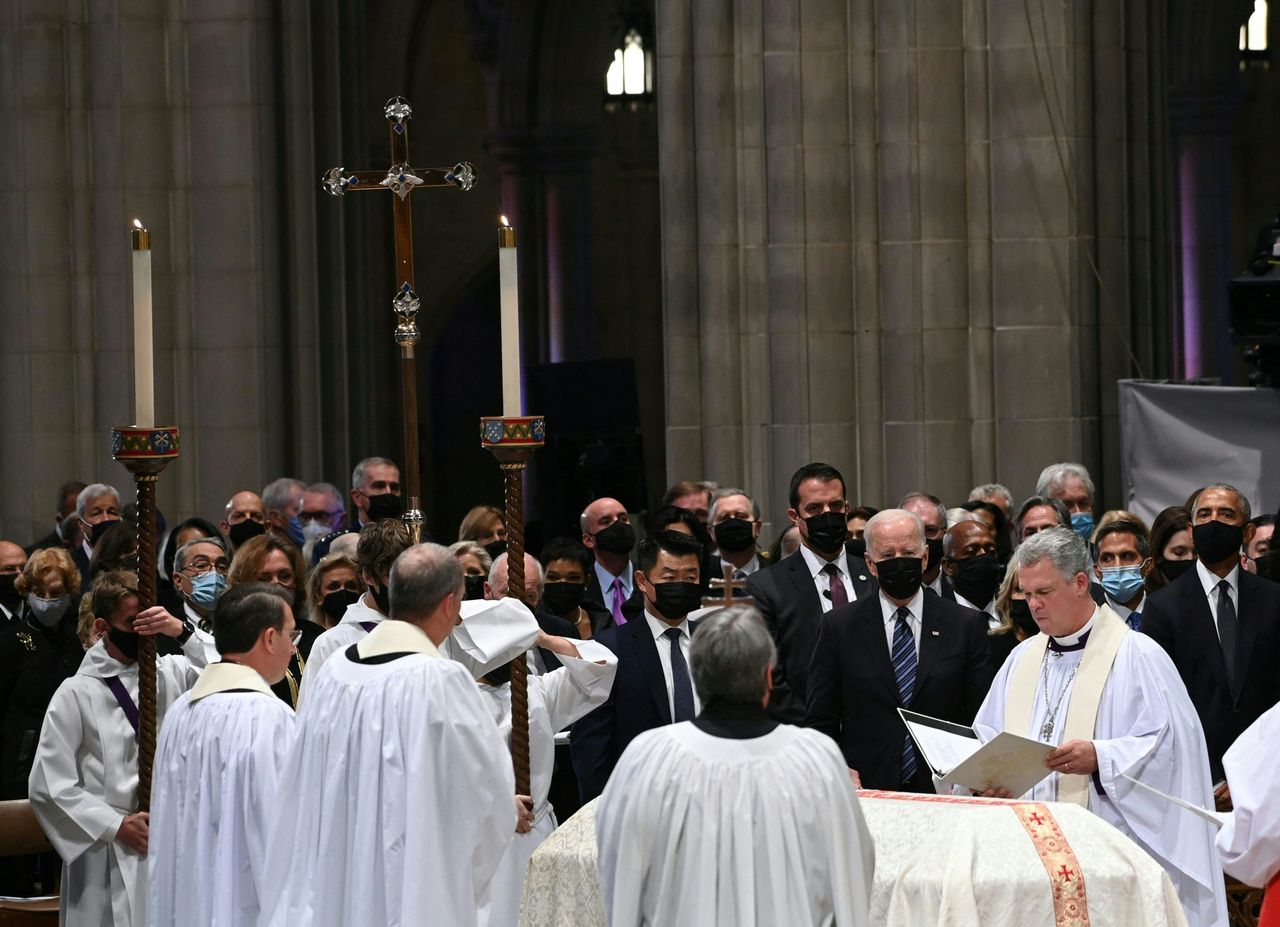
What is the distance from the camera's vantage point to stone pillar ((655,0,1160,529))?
12.9m

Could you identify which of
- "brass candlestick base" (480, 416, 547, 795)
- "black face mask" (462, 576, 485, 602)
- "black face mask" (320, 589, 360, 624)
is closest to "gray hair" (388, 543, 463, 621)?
"brass candlestick base" (480, 416, 547, 795)

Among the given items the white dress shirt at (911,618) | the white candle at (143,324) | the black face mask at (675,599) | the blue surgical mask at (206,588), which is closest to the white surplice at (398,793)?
the white candle at (143,324)

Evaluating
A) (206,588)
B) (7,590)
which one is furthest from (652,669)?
(7,590)

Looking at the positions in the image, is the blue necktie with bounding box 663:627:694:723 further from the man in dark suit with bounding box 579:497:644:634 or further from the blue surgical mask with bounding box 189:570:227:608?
the man in dark suit with bounding box 579:497:644:634

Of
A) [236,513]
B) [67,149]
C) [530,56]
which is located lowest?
[236,513]

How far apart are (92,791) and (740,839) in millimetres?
3208

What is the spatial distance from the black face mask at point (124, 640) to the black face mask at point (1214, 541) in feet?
13.4

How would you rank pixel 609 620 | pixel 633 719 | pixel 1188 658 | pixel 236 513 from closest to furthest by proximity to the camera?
pixel 633 719
pixel 1188 658
pixel 609 620
pixel 236 513

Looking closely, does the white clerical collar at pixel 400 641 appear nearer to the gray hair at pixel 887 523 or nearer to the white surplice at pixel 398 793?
the white surplice at pixel 398 793

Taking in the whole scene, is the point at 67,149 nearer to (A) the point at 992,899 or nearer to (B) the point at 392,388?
(B) the point at 392,388

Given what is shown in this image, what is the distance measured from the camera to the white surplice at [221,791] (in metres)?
6.66

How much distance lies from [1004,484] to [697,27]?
3.31 m

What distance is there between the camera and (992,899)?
5672 millimetres

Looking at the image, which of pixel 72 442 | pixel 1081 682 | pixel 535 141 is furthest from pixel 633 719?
pixel 535 141
